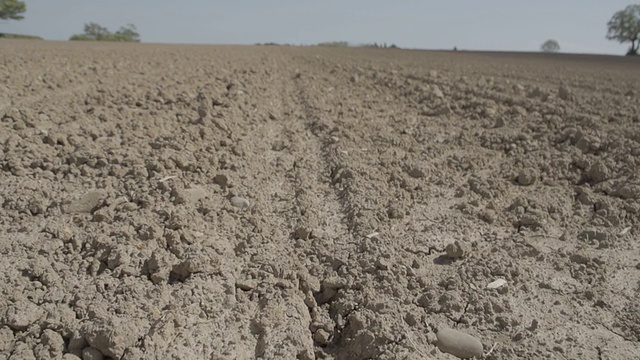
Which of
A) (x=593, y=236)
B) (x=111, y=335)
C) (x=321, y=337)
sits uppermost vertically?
(x=593, y=236)

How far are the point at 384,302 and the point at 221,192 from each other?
1.51m

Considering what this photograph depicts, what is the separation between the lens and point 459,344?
2336mm

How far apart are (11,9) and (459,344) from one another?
4114 cm

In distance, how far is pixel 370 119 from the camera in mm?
5828

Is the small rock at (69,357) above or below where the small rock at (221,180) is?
below

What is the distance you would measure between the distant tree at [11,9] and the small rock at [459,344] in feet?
134

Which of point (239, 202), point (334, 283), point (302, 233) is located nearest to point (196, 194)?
point (239, 202)

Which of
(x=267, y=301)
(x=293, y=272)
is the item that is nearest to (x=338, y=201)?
(x=293, y=272)

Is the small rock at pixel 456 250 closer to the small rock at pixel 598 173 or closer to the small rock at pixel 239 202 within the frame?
the small rock at pixel 239 202

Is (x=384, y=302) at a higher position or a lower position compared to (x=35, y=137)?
lower

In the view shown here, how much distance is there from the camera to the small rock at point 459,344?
2.31m

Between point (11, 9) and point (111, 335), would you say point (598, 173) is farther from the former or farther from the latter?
point (11, 9)

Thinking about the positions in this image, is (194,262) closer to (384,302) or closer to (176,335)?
(176,335)

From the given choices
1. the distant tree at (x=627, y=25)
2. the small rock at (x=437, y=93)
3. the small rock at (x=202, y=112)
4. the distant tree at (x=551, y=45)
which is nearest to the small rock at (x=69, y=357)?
the small rock at (x=202, y=112)
